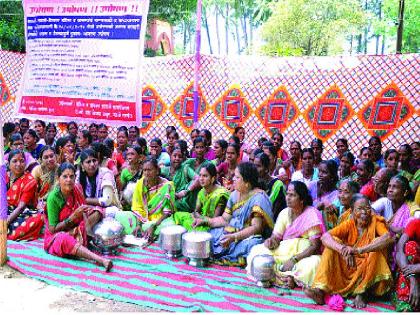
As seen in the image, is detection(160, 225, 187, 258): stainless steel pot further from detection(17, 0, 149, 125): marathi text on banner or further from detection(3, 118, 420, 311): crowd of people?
detection(17, 0, 149, 125): marathi text on banner

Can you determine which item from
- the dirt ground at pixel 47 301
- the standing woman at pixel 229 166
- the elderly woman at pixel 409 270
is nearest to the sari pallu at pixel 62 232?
the dirt ground at pixel 47 301

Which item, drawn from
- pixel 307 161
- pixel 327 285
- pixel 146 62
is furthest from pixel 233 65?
pixel 327 285

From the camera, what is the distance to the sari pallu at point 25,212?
5.05 m

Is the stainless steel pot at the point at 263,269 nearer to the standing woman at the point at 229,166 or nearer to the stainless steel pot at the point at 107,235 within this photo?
the stainless steel pot at the point at 107,235

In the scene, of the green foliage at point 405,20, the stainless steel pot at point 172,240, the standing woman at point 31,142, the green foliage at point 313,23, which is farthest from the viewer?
the green foliage at point 313,23

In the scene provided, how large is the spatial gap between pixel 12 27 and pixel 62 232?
9041 millimetres

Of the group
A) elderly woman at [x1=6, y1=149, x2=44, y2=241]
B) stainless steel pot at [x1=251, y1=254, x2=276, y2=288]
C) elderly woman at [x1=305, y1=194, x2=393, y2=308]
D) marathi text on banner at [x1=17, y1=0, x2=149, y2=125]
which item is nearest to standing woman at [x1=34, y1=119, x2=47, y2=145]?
marathi text on banner at [x1=17, y1=0, x2=149, y2=125]

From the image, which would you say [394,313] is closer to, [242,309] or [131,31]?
[242,309]

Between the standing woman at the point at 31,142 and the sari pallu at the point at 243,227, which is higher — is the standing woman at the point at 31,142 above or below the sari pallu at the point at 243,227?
above

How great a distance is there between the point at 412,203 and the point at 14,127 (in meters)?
5.61

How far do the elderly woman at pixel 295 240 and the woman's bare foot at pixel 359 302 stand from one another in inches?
15.4

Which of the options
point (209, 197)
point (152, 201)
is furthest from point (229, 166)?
point (152, 201)

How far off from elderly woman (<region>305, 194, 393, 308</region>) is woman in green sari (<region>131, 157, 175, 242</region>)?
1.87 metres

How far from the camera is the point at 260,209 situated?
14.6 ft
